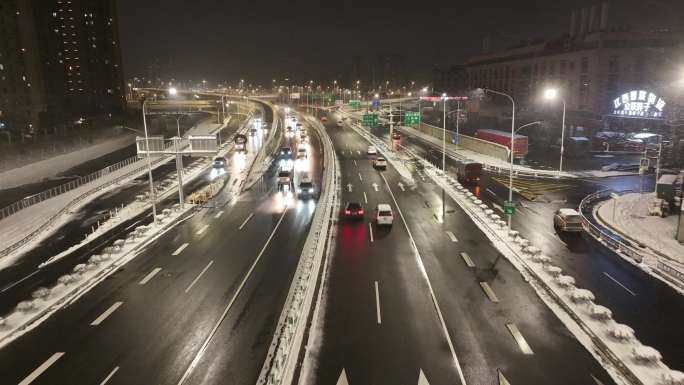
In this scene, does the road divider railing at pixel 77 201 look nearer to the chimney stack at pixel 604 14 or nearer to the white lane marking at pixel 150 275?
the white lane marking at pixel 150 275

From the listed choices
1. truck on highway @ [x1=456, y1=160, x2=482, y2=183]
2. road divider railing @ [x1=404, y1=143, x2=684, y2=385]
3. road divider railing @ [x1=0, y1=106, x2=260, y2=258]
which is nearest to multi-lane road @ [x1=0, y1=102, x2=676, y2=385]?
road divider railing @ [x1=404, y1=143, x2=684, y2=385]

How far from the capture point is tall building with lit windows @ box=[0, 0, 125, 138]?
114812 mm

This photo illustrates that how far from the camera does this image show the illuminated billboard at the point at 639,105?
79463 millimetres

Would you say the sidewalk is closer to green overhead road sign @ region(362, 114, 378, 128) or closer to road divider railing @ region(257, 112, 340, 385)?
road divider railing @ region(257, 112, 340, 385)

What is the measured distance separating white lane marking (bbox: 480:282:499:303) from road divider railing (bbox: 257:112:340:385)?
→ 8.57 metres

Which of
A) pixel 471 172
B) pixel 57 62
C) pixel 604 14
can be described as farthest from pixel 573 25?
pixel 57 62

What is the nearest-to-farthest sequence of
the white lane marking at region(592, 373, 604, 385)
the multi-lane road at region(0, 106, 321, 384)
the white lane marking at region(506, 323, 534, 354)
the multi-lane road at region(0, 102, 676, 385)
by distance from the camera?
the white lane marking at region(592, 373, 604, 385)
the multi-lane road at region(0, 102, 676, 385)
the multi-lane road at region(0, 106, 321, 384)
the white lane marking at region(506, 323, 534, 354)

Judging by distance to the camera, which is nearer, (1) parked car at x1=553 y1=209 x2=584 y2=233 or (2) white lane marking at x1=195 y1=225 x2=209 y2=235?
(1) parked car at x1=553 y1=209 x2=584 y2=233

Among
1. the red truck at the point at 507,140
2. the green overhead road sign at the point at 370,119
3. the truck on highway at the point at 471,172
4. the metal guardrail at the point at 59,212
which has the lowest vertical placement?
the metal guardrail at the point at 59,212

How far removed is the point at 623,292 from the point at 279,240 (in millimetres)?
20956

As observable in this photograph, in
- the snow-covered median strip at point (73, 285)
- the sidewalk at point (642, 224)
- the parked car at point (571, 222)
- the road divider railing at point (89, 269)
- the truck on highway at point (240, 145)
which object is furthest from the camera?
the truck on highway at point (240, 145)

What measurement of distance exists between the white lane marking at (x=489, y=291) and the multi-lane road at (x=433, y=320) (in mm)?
51

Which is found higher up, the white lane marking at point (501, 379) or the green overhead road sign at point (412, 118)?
the green overhead road sign at point (412, 118)

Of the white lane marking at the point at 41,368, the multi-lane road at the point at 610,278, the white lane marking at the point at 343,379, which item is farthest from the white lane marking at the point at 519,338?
the white lane marking at the point at 41,368
